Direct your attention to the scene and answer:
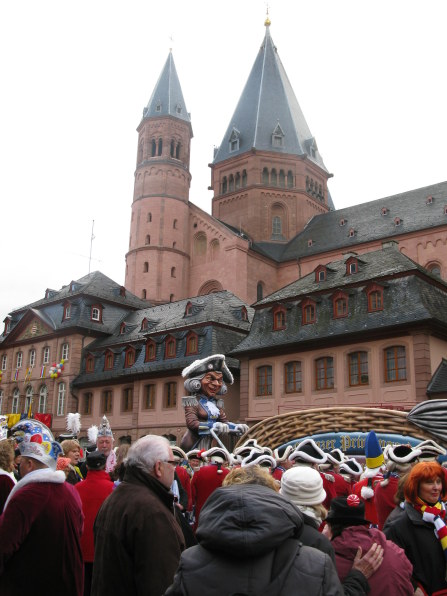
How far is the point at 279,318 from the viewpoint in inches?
1190

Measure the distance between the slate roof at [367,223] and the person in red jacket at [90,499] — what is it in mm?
44152

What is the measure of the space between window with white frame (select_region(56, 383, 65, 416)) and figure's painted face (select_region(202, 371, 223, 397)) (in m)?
30.3

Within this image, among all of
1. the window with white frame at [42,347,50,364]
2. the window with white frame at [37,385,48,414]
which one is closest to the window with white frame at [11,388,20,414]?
the window with white frame at [37,385,48,414]

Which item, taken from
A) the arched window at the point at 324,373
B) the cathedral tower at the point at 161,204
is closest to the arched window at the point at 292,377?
the arched window at the point at 324,373

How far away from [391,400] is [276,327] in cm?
682

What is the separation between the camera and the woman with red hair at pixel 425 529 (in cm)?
472

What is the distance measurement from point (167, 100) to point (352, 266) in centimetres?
3853

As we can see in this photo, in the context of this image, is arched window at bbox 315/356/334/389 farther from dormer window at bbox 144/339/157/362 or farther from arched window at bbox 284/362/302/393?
dormer window at bbox 144/339/157/362

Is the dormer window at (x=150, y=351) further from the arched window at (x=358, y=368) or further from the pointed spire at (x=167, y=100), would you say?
the pointed spire at (x=167, y=100)

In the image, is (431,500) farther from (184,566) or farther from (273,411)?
(273,411)

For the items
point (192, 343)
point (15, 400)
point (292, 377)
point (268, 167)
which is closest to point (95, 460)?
point (292, 377)

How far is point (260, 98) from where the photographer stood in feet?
219

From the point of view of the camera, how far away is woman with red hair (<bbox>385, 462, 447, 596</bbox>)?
4723mm

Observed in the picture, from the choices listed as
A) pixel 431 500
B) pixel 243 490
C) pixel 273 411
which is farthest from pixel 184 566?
pixel 273 411
